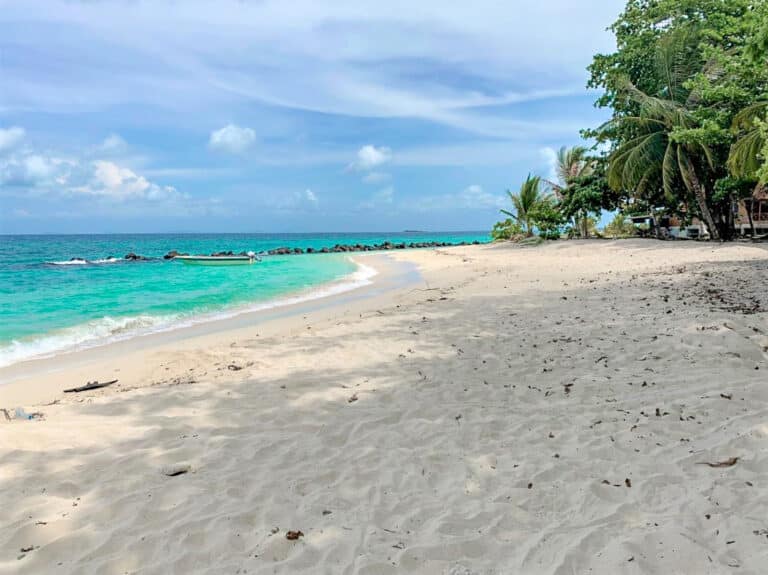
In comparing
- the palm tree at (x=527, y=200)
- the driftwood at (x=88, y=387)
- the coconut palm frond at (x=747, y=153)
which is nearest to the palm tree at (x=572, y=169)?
the palm tree at (x=527, y=200)

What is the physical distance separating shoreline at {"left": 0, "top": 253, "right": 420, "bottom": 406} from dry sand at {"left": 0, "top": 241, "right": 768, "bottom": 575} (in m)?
0.14

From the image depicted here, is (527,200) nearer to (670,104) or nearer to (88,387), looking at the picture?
(670,104)

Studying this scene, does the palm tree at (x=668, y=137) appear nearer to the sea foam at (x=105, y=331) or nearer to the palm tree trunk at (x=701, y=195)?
the palm tree trunk at (x=701, y=195)

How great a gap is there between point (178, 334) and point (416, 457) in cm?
768

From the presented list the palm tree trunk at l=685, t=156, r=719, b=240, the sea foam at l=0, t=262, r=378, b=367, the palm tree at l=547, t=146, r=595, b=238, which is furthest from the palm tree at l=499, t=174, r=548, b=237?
the sea foam at l=0, t=262, r=378, b=367

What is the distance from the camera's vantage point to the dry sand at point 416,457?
2.47 m

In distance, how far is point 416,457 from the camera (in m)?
3.57

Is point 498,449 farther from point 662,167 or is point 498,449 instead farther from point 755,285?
point 662,167

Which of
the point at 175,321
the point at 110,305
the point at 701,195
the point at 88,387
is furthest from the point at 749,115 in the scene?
the point at 110,305

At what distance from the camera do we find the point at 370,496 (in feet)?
10.0

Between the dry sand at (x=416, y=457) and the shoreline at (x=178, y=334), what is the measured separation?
14 cm

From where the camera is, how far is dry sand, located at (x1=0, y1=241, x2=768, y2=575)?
2471 mm

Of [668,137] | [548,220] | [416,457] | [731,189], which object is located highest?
[668,137]

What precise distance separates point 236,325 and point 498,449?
8052 mm
